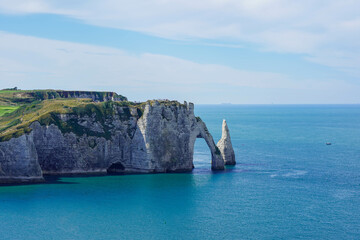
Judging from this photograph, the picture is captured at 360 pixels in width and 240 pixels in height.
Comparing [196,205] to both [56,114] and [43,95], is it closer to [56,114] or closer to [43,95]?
[56,114]

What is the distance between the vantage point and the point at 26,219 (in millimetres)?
63281

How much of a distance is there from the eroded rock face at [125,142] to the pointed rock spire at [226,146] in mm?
4891

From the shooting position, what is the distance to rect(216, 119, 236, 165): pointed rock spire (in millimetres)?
105312

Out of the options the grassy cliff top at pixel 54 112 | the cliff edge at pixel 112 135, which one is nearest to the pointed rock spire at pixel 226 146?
the cliff edge at pixel 112 135

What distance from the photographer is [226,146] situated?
106 meters

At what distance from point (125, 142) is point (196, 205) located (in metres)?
31.1

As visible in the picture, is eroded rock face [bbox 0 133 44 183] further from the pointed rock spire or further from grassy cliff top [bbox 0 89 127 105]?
grassy cliff top [bbox 0 89 127 105]

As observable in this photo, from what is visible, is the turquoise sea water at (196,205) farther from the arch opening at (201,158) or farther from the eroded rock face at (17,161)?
the eroded rock face at (17,161)

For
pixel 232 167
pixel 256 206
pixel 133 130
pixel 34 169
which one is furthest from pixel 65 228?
pixel 232 167

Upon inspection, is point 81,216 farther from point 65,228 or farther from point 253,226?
point 253,226

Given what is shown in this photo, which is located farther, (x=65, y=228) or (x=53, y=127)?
(x=53, y=127)

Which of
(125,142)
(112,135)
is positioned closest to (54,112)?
(112,135)

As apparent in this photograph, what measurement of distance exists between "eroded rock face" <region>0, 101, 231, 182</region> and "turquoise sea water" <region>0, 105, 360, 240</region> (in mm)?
4367

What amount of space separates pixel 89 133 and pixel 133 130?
10927 mm
